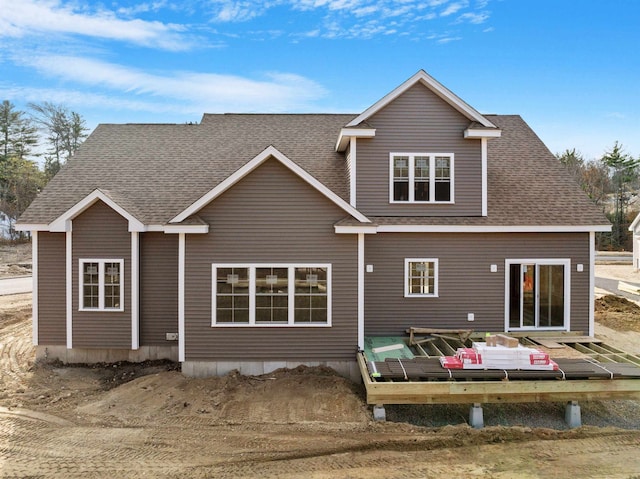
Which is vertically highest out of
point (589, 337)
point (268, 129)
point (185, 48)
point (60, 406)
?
point (185, 48)

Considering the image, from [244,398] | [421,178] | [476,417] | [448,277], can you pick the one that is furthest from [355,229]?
[476,417]

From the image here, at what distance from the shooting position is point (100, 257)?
11.2 metres

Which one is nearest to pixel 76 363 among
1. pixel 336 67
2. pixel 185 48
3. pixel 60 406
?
pixel 60 406

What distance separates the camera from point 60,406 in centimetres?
880

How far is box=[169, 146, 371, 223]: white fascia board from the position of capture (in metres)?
9.82

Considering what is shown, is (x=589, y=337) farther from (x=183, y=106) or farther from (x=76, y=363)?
(x=183, y=106)

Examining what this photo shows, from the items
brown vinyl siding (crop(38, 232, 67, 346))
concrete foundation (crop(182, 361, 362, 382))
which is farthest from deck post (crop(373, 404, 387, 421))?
brown vinyl siding (crop(38, 232, 67, 346))

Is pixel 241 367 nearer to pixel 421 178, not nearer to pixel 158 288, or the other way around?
pixel 158 288

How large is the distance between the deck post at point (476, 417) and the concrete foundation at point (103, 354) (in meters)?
8.16

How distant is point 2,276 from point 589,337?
36.3m

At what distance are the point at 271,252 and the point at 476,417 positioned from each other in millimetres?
5897

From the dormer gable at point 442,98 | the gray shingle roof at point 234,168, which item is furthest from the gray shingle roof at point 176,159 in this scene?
the dormer gable at point 442,98

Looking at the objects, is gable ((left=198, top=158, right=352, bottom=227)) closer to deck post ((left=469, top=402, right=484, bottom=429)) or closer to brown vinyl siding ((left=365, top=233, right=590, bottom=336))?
brown vinyl siding ((left=365, top=233, right=590, bottom=336))

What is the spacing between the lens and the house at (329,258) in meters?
10.1
